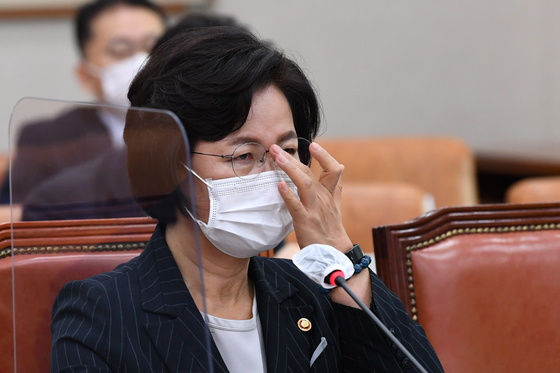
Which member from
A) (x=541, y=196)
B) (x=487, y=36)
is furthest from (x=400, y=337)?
(x=487, y=36)

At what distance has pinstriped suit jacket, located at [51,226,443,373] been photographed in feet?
2.89

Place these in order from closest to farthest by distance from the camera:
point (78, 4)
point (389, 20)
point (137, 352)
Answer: point (137, 352) → point (78, 4) → point (389, 20)

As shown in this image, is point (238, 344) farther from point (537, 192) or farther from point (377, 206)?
point (537, 192)

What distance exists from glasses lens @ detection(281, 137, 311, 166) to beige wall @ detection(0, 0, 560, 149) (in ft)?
8.15

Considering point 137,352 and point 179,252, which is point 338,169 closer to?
point 179,252

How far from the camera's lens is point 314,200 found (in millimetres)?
1037

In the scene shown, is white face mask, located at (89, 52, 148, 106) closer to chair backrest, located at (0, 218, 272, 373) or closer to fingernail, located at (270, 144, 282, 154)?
chair backrest, located at (0, 218, 272, 373)

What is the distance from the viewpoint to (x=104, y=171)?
35.4 inches

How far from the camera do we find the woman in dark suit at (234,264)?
35.5 inches

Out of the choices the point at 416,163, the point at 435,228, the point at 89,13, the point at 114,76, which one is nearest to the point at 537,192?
the point at 416,163

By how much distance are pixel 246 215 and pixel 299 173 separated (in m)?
0.11

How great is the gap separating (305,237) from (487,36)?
320 cm

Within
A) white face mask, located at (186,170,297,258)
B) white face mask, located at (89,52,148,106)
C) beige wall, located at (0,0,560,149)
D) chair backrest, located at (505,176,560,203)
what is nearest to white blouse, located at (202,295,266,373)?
white face mask, located at (186,170,297,258)

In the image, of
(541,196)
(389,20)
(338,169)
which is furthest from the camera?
(389,20)
